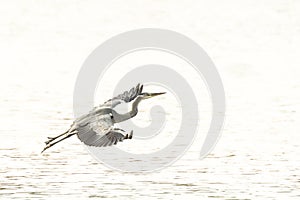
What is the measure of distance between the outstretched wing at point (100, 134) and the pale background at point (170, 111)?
0.96 m

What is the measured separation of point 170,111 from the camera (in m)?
22.5

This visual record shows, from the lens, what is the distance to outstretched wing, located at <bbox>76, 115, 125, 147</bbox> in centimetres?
1438

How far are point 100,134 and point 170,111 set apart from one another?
775 cm

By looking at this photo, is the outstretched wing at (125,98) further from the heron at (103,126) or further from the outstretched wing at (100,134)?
the outstretched wing at (100,134)

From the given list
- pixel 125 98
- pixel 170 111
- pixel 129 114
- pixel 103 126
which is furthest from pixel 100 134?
pixel 170 111

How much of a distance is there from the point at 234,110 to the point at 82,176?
21.4ft

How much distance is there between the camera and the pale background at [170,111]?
15992 millimetres

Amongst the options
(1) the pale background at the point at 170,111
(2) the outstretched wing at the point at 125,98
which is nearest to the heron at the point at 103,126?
(2) the outstretched wing at the point at 125,98

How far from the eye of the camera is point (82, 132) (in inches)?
604

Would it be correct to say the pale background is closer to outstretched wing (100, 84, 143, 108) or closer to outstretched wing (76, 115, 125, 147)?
outstretched wing (76, 115, 125, 147)

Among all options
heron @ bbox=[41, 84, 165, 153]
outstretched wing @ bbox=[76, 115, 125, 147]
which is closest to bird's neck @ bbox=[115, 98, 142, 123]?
heron @ bbox=[41, 84, 165, 153]

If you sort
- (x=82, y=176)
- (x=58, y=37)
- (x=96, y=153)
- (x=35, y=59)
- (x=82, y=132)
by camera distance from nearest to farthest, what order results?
(x=82, y=132) < (x=82, y=176) < (x=96, y=153) < (x=35, y=59) < (x=58, y=37)

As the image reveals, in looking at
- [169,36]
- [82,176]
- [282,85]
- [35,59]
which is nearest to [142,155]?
[82,176]

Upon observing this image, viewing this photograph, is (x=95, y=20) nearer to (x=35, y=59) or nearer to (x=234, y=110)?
(x=35, y=59)
